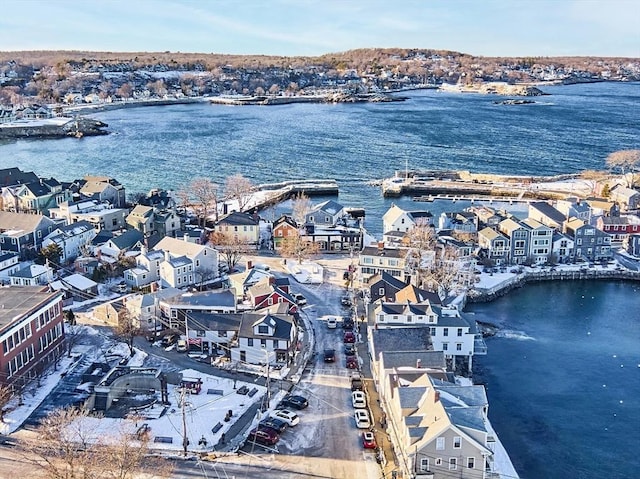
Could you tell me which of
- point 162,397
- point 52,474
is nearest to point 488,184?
point 162,397

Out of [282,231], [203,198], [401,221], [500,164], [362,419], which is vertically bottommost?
[362,419]

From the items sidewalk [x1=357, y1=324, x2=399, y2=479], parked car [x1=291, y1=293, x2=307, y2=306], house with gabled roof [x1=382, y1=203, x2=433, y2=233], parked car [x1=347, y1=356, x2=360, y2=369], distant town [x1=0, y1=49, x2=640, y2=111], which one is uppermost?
distant town [x1=0, y1=49, x2=640, y2=111]

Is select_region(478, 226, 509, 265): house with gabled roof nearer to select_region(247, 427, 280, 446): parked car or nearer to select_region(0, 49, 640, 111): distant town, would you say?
select_region(247, 427, 280, 446): parked car

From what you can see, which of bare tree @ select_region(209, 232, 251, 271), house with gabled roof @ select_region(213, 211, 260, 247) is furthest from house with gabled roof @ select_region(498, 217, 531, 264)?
bare tree @ select_region(209, 232, 251, 271)

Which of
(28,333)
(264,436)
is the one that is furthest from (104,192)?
(264,436)

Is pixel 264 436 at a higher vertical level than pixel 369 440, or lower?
higher

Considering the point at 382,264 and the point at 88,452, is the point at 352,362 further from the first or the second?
the point at 88,452
